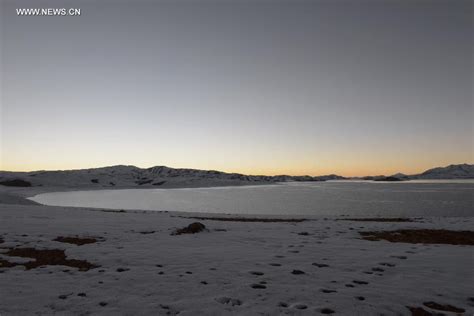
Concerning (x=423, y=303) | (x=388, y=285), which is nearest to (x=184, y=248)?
(x=388, y=285)

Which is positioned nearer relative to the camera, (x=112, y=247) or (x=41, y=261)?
(x=41, y=261)

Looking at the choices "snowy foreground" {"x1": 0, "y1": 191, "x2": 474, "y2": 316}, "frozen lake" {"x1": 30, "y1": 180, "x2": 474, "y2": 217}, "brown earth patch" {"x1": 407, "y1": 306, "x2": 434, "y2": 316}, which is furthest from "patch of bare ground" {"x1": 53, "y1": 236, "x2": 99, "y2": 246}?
"frozen lake" {"x1": 30, "y1": 180, "x2": 474, "y2": 217}

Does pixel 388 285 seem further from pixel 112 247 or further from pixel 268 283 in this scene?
pixel 112 247

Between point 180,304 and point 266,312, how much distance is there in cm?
233

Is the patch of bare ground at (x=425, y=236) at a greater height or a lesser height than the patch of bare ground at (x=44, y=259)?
greater

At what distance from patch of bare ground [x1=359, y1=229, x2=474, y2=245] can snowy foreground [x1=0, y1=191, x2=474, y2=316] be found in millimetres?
1947

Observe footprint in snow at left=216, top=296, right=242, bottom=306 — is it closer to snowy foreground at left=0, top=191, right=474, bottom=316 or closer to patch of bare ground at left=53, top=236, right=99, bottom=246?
snowy foreground at left=0, top=191, right=474, bottom=316

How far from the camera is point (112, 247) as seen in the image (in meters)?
15.4

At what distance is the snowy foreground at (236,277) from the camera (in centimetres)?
840

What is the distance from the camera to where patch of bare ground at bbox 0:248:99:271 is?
40.2 ft

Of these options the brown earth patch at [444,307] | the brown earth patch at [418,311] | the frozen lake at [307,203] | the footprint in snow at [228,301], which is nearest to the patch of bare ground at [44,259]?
the footprint in snow at [228,301]

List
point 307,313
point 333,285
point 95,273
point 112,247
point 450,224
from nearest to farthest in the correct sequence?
point 307,313 → point 333,285 → point 95,273 → point 112,247 → point 450,224

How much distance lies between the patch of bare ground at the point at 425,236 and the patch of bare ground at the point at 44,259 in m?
15.8

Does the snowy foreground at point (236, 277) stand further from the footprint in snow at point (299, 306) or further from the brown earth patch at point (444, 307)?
the brown earth patch at point (444, 307)
